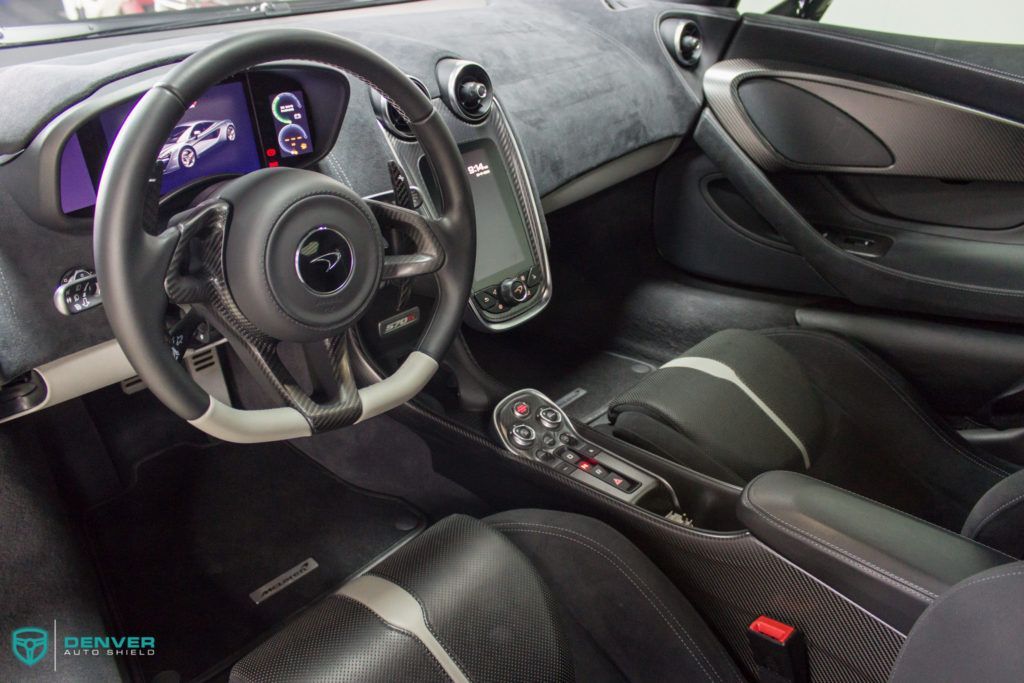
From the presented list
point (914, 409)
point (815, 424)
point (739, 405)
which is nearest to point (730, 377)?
point (739, 405)

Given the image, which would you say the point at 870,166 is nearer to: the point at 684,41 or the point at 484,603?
the point at 684,41

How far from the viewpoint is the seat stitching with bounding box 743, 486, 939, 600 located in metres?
0.84

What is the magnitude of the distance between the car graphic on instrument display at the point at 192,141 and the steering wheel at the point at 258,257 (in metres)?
0.10

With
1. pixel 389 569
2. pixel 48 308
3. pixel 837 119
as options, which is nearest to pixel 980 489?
pixel 837 119

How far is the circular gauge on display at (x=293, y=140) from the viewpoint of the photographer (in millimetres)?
1057

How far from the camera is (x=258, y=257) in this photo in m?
0.82

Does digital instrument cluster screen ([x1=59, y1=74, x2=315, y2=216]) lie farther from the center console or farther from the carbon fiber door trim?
the carbon fiber door trim

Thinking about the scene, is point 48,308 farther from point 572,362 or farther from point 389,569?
point 572,362

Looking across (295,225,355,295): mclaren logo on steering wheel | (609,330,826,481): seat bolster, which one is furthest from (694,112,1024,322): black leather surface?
(295,225,355,295): mclaren logo on steering wheel

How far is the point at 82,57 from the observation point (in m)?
1.18

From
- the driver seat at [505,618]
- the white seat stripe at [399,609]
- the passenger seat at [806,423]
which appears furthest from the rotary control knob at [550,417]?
the white seat stripe at [399,609]

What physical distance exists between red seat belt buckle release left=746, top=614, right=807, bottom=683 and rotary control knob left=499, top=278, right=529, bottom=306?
709 millimetres

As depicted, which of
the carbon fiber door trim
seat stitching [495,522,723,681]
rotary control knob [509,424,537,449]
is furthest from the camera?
the carbon fiber door trim

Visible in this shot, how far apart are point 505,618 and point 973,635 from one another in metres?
0.50
